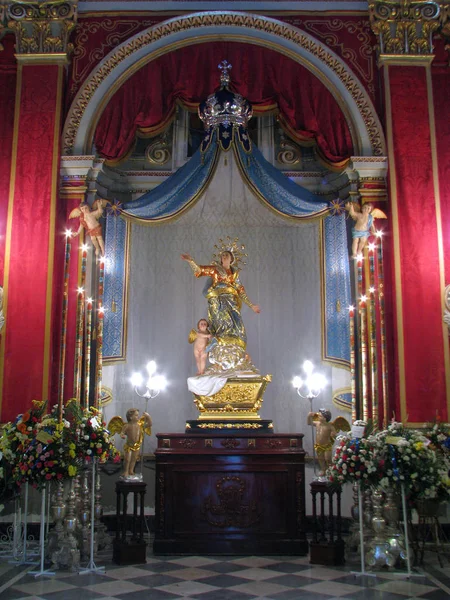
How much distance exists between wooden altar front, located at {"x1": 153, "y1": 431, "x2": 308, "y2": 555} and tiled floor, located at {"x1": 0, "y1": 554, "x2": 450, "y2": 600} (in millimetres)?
352

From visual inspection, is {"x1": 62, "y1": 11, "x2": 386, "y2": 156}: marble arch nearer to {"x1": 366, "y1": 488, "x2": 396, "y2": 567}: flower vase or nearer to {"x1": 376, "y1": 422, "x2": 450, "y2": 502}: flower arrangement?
{"x1": 376, "y1": 422, "x2": 450, "y2": 502}: flower arrangement

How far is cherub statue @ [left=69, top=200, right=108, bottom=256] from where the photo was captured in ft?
28.2

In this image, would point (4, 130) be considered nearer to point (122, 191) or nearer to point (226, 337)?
point (122, 191)

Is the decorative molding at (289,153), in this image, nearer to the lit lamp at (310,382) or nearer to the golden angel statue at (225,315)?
the golden angel statue at (225,315)

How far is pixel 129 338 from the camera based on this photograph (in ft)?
31.0

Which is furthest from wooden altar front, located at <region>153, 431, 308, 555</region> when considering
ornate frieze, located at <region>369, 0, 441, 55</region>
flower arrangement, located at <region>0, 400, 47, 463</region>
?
ornate frieze, located at <region>369, 0, 441, 55</region>

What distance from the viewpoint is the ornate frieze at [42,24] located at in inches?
357

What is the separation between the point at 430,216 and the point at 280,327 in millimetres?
2530

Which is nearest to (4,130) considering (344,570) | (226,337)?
(226,337)

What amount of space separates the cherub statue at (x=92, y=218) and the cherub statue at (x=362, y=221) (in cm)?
315

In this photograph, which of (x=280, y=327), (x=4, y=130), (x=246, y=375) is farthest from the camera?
(x=280, y=327)

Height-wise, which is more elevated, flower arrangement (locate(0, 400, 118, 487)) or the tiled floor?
flower arrangement (locate(0, 400, 118, 487))

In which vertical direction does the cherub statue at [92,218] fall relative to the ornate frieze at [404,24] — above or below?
below

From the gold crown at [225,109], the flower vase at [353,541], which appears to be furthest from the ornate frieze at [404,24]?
the flower vase at [353,541]
